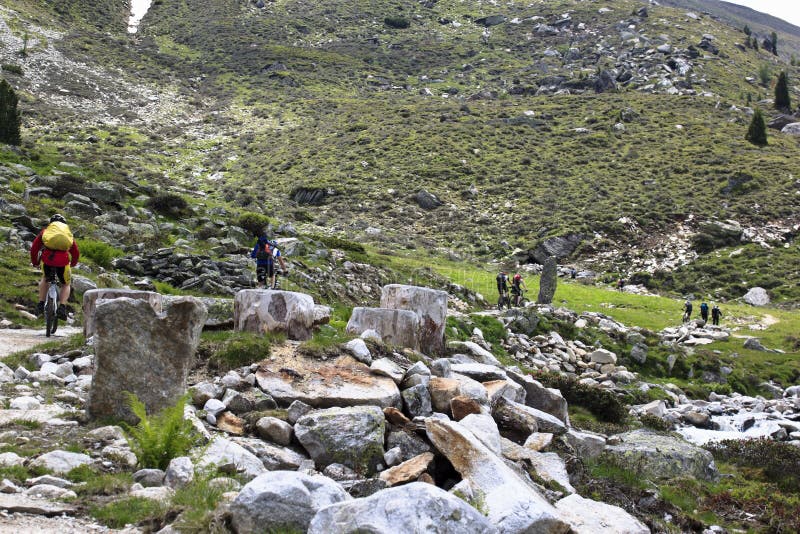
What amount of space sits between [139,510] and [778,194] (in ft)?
208

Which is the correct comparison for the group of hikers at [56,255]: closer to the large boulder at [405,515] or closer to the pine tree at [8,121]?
the large boulder at [405,515]

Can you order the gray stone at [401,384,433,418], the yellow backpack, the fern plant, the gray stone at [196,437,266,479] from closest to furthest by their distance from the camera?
the fern plant, the gray stone at [196,437,266,479], the gray stone at [401,384,433,418], the yellow backpack

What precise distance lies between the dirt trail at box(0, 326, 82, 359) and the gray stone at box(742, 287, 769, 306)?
40.7 m

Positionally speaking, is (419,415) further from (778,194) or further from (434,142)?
(434,142)

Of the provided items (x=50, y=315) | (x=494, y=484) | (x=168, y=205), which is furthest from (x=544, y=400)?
(x=168, y=205)

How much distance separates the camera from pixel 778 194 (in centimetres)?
5681

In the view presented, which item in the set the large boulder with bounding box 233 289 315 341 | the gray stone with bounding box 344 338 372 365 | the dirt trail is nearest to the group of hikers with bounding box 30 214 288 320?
the dirt trail

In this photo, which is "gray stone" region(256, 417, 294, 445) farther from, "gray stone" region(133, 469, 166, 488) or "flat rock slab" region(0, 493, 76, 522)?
"flat rock slab" region(0, 493, 76, 522)

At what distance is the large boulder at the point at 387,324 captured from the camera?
11.3 metres

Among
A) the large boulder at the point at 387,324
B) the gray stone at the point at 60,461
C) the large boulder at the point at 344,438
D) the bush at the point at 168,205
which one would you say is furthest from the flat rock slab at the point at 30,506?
the bush at the point at 168,205

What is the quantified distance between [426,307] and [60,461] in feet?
24.5

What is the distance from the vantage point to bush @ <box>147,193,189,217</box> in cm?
2394

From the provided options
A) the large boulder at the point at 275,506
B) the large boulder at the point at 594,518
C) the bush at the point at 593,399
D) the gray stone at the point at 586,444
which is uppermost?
the large boulder at the point at 275,506

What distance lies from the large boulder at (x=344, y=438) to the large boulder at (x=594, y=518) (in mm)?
2063
